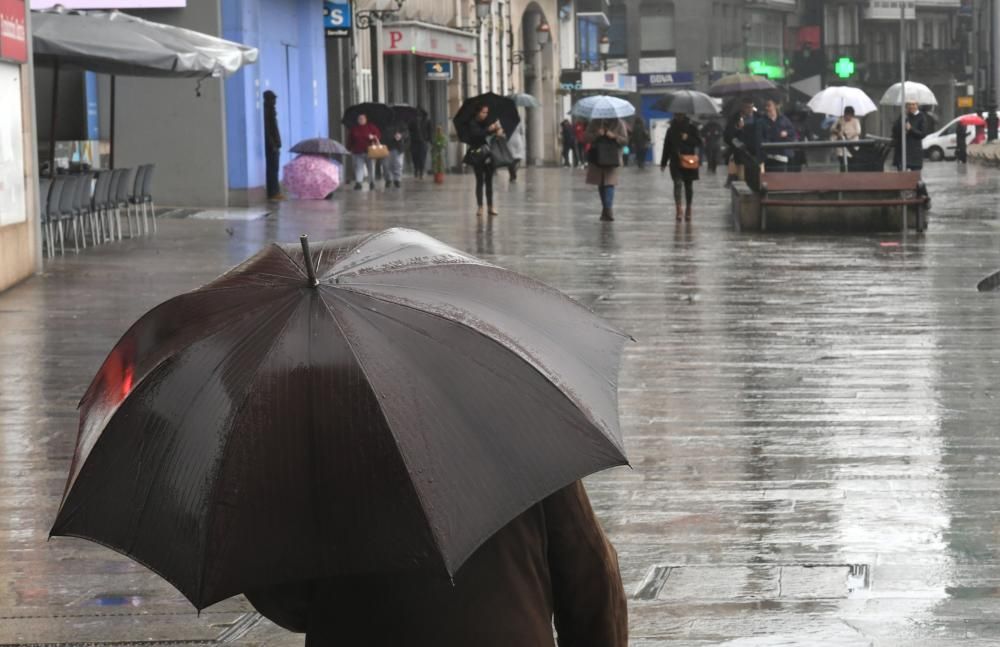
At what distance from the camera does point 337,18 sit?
37.2 meters

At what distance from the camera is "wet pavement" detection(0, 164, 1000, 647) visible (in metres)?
5.53

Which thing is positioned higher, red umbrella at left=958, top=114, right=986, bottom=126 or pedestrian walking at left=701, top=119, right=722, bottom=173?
red umbrella at left=958, top=114, right=986, bottom=126

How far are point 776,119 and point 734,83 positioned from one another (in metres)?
12.9

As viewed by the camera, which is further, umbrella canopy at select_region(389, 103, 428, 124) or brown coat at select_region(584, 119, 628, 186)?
umbrella canopy at select_region(389, 103, 428, 124)

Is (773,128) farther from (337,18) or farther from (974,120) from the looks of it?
(974,120)

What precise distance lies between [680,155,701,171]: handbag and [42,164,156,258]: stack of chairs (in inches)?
267

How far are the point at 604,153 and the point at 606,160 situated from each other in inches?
8.5

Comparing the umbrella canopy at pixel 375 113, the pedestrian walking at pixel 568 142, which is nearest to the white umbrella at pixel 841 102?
the umbrella canopy at pixel 375 113

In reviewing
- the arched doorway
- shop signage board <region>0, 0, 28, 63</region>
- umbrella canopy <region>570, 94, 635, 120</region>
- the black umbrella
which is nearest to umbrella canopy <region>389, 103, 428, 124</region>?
umbrella canopy <region>570, 94, 635, 120</region>

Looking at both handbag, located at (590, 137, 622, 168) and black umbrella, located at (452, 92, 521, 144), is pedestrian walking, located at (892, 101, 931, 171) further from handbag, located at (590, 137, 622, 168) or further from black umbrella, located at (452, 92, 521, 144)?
handbag, located at (590, 137, 622, 168)

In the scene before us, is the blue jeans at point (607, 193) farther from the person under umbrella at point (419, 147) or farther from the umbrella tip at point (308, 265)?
the umbrella tip at point (308, 265)

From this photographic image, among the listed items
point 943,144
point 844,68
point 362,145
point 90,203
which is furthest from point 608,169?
point 943,144

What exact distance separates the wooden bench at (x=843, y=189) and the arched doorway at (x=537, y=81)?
44228mm

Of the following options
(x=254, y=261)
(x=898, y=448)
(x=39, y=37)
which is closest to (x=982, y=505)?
(x=898, y=448)
